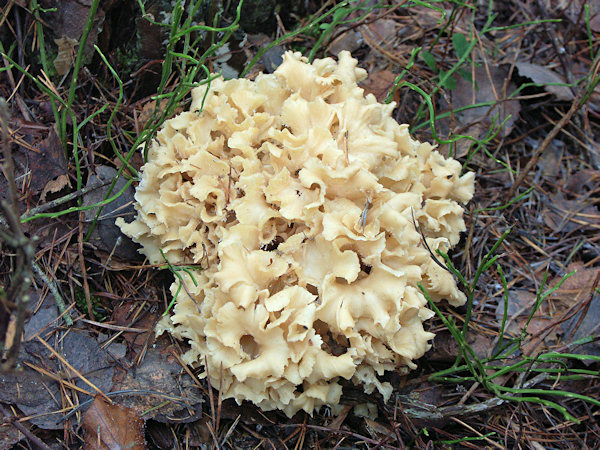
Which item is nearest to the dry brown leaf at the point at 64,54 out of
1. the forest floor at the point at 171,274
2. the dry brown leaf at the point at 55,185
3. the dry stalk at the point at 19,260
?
the forest floor at the point at 171,274

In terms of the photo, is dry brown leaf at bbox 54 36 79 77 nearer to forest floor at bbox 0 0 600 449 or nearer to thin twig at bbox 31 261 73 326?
forest floor at bbox 0 0 600 449

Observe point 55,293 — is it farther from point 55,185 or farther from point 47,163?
point 47,163

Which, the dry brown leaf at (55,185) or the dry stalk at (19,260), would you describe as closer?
the dry stalk at (19,260)

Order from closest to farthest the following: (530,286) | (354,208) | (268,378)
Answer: (268,378) < (354,208) < (530,286)

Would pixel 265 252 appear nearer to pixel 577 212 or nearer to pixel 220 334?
pixel 220 334

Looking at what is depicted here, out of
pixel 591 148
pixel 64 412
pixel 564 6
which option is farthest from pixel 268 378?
pixel 564 6

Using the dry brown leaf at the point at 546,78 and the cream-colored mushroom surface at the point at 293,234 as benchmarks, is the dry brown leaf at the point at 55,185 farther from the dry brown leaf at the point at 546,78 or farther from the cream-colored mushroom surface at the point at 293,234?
the dry brown leaf at the point at 546,78

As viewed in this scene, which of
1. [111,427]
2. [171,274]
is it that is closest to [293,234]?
[171,274]

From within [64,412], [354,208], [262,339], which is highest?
[354,208]
